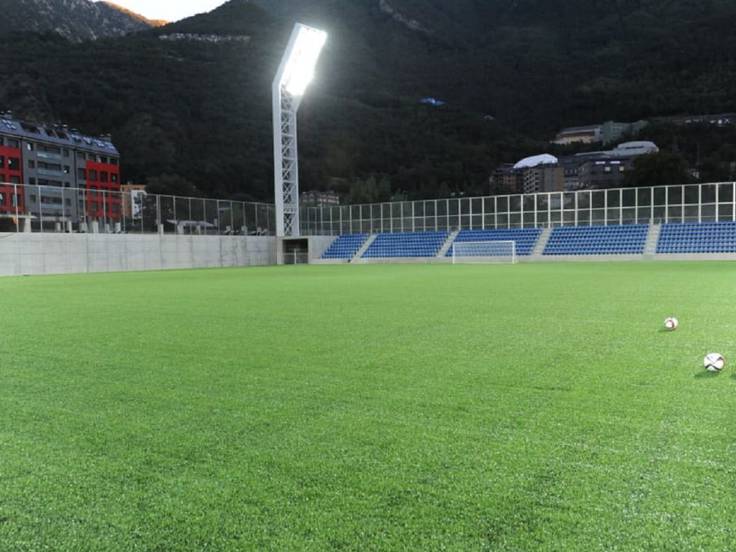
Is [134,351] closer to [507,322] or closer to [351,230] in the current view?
[507,322]

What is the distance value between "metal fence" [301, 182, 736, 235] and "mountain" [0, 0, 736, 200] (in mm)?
29494

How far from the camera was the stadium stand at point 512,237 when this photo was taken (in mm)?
37562

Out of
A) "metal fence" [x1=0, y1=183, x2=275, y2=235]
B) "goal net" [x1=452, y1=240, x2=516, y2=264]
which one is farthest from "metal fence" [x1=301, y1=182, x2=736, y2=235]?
"metal fence" [x1=0, y1=183, x2=275, y2=235]

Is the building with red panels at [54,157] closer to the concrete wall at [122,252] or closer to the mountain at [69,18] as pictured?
the concrete wall at [122,252]

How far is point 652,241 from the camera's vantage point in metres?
34.3

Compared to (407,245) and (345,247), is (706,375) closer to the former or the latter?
(407,245)

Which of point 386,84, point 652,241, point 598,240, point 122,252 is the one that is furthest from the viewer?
point 386,84

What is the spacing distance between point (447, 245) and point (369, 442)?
37.4m

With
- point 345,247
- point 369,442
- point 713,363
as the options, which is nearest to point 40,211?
point 345,247

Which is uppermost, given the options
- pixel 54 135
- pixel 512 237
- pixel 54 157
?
pixel 54 135

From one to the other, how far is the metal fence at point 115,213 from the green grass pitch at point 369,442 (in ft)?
80.5

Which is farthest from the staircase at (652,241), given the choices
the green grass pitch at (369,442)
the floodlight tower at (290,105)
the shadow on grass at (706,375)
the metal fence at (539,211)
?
the shadow on grass at (706,375)

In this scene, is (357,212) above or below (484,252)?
above

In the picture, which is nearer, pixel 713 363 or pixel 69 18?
pixel 713 363
